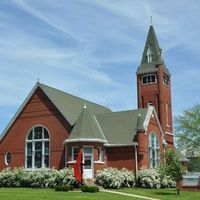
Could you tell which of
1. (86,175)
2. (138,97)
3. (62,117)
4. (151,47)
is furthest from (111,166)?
(151,47)

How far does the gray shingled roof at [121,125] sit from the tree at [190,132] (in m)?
14.9

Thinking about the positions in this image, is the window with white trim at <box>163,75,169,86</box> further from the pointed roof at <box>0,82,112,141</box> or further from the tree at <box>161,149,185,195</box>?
the tree at <box>161,149,185,195</box>

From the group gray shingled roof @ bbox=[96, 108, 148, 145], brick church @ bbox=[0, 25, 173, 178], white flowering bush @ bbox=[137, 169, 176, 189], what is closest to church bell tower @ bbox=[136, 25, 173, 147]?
brick church @ bbox=[0, 25, 173, 178]

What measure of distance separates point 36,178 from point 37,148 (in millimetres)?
5039

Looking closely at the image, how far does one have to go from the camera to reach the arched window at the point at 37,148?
47531 millimetres

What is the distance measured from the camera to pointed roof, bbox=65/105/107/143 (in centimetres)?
4356

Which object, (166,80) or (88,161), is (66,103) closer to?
(88,161)

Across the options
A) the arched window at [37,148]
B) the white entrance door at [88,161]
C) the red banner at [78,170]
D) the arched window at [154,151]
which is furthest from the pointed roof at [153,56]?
the red banner at [78,170]

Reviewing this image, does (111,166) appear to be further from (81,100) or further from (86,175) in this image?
(81,100)

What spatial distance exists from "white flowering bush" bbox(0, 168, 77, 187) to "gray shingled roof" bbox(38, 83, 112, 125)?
6.21 metres

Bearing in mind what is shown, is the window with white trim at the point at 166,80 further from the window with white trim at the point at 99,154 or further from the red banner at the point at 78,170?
the red banner at the point at 78,170

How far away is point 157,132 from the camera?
5100 centimetres

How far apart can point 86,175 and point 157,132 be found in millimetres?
11854

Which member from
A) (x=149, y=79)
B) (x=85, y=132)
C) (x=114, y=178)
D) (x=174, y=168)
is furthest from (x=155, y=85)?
(x=174, y=168)
